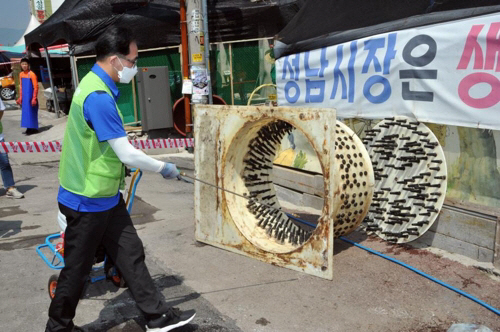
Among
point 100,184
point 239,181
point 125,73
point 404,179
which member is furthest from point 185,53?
point 100,184

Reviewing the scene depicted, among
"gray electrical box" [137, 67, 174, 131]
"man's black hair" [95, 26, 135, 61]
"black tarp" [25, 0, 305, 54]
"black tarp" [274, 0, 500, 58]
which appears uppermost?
"black tarp" [25, 0, 305, 54]

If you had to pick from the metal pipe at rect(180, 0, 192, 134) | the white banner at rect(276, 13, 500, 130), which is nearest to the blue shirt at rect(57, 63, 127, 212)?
the white banner at rect(276, 13, 500, 130)

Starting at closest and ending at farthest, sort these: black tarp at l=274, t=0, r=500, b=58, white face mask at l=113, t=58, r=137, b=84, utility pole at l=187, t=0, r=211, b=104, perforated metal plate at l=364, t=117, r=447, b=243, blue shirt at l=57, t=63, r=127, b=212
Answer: blue shirt at l=57, t=63, r=127, b=212 < white face mask at l=113, t=58, r=137, b=84 < perforated metal plate at l=364, t=117, r=447, b=243 < black tarp at l=274, t=0, r=500, b=58 < utility pole at l=187, t=0, r=211, b=104

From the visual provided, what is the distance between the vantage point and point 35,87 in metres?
13.1

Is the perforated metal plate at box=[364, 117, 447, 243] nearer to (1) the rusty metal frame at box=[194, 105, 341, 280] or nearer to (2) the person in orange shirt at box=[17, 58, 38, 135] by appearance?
(1) the rusty metal frame at box=[194, 105, 341, 280]

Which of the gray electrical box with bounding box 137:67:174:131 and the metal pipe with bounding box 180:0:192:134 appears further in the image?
the gray electrical box with bounding box 137:67:174:131

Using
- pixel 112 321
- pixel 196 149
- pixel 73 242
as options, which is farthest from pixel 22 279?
pixel 196 149

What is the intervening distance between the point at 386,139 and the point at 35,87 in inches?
413

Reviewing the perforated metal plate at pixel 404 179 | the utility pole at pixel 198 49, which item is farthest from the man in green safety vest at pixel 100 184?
the utility pole at pixel 198 49

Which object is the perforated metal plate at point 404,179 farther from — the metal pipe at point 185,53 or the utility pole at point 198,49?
the metal pipe at point 185,53

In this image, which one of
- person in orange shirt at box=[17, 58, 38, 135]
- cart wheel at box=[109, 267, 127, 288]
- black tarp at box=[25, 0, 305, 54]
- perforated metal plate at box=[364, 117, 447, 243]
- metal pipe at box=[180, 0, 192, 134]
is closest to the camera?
cart wheel at box=[109, 267, 127, 288]

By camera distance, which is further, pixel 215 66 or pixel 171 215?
pixel 215 66

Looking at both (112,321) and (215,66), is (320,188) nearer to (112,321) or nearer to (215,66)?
(112,321)

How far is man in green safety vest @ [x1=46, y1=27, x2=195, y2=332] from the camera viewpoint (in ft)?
10.5
